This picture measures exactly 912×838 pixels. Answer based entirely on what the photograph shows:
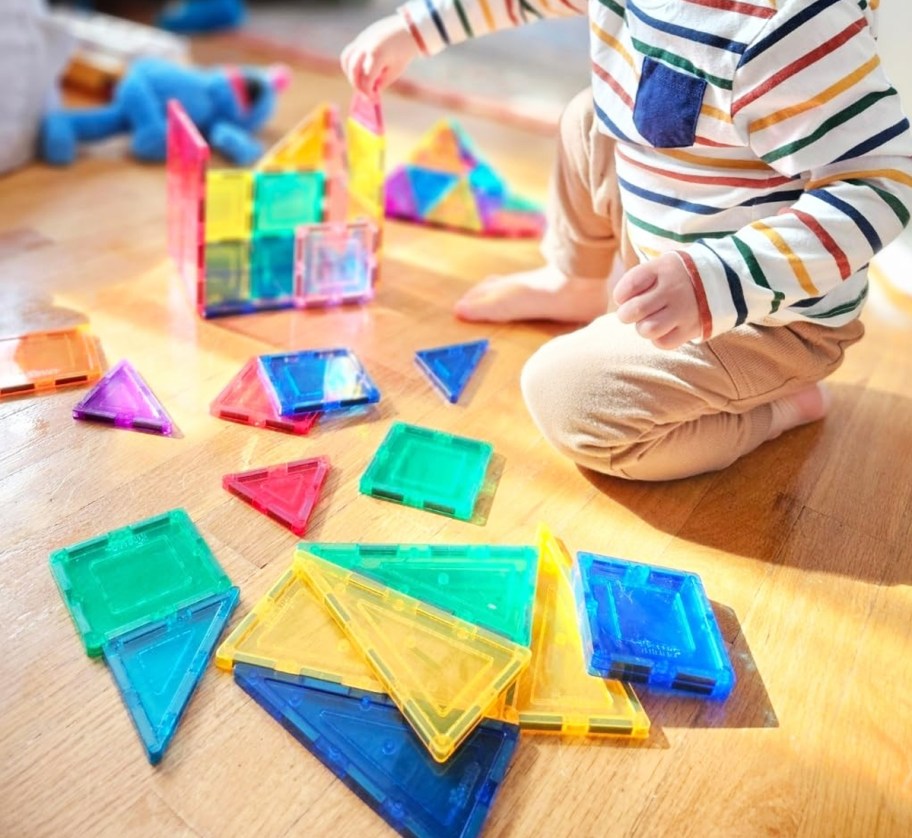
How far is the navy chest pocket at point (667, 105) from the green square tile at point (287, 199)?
1.33 ft

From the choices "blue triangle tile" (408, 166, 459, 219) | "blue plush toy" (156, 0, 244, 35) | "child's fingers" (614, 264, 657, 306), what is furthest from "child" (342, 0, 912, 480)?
"blue plush toy" (156, 0, 244, 35)

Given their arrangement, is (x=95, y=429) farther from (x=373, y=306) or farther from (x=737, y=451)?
(x=737, y=451)

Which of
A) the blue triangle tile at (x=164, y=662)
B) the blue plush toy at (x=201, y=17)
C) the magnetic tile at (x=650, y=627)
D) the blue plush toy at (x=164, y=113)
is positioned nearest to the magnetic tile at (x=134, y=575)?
the blue triangle tile at (x=164, y=662)

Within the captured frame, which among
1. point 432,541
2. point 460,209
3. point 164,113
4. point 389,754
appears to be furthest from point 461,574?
point 164,113

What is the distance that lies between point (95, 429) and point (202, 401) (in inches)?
3.7

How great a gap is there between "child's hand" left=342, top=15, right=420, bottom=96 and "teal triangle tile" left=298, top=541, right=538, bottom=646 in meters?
0.51

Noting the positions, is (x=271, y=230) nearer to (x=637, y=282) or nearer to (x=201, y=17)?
(x=637, y=282)

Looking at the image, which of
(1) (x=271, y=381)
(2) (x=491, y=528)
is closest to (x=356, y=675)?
(2) (x=491, y=528)

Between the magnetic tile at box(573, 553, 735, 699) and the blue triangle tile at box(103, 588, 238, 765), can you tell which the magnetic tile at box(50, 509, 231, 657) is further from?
the magnetic tile at box(573, 553, 735, 699)

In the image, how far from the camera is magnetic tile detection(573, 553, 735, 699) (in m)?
0.60

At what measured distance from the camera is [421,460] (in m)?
0.78

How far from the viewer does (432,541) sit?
0.70m

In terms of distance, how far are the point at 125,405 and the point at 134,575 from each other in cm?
21

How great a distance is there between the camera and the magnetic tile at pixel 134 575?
24.0 inches
